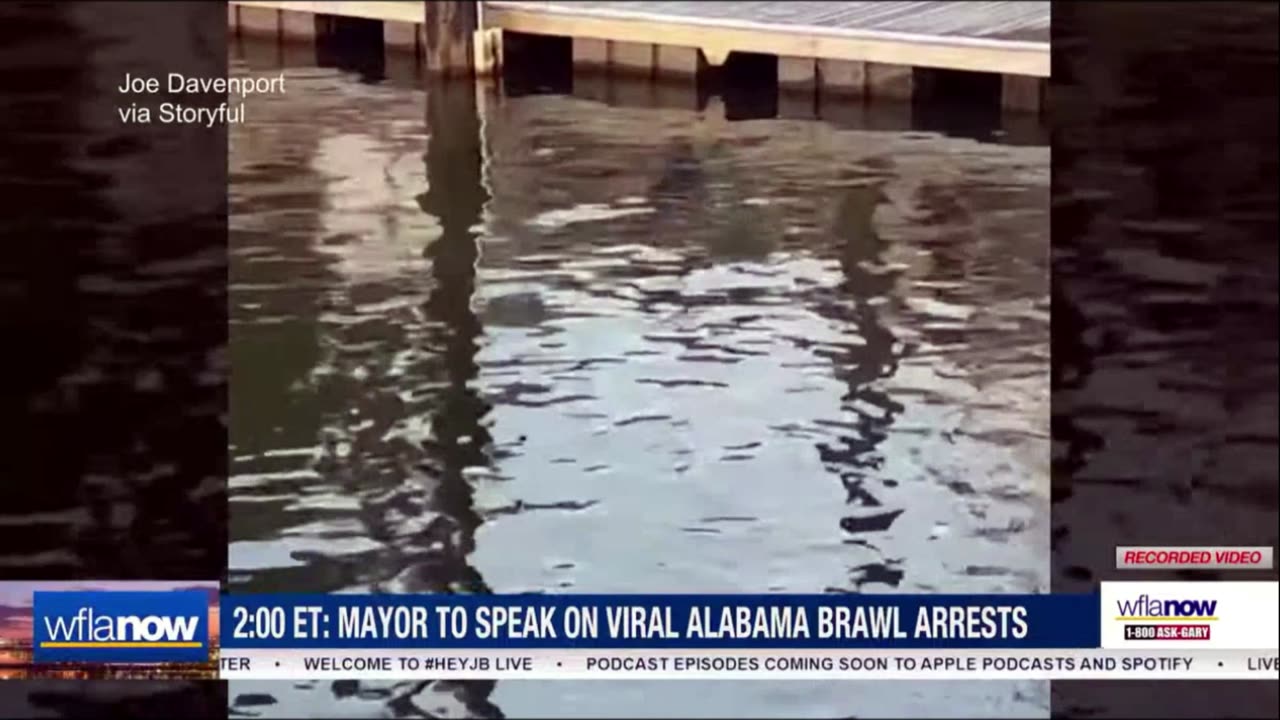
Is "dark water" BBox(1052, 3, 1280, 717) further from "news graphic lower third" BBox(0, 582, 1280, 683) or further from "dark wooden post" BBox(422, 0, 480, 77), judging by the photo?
"dark wooden post" BBox(422, 0, 480, 77)

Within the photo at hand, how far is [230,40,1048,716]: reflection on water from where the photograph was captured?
3797 mm

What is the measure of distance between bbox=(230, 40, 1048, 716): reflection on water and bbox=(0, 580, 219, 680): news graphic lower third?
0.10 metres

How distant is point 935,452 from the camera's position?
3.99 metres

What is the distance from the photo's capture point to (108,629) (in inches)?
146

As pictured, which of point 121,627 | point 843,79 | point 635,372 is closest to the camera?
point 121,627

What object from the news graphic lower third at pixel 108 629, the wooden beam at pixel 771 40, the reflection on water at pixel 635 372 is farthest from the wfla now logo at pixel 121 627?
the wooden beam at pixel 771 40

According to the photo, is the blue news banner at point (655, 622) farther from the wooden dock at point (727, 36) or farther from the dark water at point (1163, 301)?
the wooden dock at point (727, 36)

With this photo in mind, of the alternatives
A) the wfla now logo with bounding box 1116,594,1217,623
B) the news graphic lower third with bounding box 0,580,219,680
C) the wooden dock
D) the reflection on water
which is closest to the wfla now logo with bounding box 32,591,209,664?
the news graphic lower third with bounding box 0,580,219,680

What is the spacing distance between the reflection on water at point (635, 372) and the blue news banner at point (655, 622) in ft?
0.13

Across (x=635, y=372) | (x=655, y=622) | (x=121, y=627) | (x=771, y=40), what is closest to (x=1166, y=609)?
(x=655, y=622)

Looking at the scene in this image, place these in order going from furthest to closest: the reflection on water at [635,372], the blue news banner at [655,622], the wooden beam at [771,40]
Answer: the wooden beam at [771,40] → the reflection on water at [635,372] → the blue news banner at [655,622]

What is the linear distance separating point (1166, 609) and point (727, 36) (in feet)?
4.02

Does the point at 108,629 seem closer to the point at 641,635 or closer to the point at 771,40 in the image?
the point at 641,635

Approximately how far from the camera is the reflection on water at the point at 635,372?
12.5 feet
